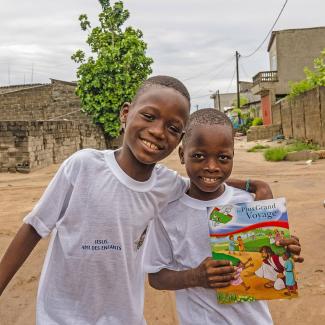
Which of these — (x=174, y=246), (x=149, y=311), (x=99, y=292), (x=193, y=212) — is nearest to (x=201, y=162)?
(x=193, y=212)

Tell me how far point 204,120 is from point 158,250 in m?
0.53

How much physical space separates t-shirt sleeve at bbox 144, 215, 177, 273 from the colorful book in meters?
0.24

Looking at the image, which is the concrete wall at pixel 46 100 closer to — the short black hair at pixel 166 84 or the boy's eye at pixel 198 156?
the short black hair at pixel 166 84

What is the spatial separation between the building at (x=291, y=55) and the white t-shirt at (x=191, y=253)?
103 ft

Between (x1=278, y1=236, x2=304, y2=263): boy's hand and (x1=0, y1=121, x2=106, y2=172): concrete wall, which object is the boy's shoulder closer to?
(x1=278, y1=236, x2=304, y2=263): boy's hand

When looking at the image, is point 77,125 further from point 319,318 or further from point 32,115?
point 319,318

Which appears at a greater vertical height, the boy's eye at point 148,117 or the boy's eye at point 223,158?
the boy's eye at point 148,117

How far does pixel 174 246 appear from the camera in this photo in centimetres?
158

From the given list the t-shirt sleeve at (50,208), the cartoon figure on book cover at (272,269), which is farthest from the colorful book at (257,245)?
the t-shirt sleeve at (50,208)

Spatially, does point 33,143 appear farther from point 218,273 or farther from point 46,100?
point 218,273

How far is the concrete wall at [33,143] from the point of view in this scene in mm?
12508

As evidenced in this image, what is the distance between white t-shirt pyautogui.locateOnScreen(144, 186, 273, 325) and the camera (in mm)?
1487

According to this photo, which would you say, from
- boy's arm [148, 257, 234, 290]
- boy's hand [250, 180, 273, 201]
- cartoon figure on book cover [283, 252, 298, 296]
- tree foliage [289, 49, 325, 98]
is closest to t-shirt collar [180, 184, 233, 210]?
boy's hand [250, 180, 273, 201]

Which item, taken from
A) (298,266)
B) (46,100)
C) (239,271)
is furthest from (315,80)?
(239,271)
